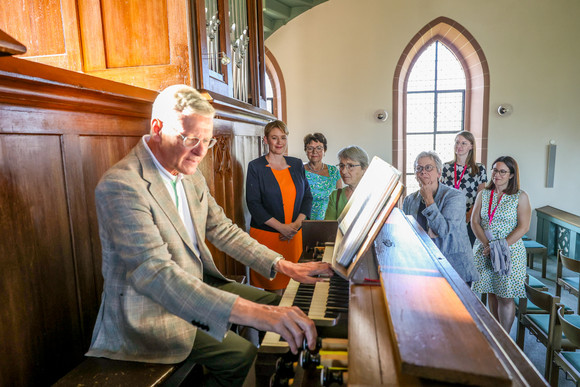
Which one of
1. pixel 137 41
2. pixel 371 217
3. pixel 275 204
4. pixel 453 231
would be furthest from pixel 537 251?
pixel 137 41

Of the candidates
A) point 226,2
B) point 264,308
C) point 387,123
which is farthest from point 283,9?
point 264,308

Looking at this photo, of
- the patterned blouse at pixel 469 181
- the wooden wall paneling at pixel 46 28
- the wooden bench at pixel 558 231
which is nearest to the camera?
the wooden wall paneling at pixel 46 28

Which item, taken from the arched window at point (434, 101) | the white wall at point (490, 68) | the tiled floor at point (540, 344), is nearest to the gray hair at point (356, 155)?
the tiled floor at point (540, 344)

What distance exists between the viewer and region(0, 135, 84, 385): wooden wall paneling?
1.24 m

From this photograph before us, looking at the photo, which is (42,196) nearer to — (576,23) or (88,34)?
(88,34)

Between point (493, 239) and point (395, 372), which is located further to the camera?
point (493, 239)

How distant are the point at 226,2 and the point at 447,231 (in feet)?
7.69

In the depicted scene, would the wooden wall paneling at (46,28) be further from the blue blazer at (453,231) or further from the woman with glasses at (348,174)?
the blue blazer at (453,231)

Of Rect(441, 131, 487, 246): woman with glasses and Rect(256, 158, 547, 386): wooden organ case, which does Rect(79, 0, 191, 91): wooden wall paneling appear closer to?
Rect(256, 158, 547, 386): wooden organ case

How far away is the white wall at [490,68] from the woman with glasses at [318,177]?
3.60 m

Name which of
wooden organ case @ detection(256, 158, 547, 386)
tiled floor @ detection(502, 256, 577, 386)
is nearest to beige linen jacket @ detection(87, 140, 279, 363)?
wooden organ case @ detection(256, 158, 547, 386)

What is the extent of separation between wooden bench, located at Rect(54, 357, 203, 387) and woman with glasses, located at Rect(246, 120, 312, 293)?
177 cm

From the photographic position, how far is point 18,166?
4.15 feet

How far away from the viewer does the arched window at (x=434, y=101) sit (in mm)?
7656
